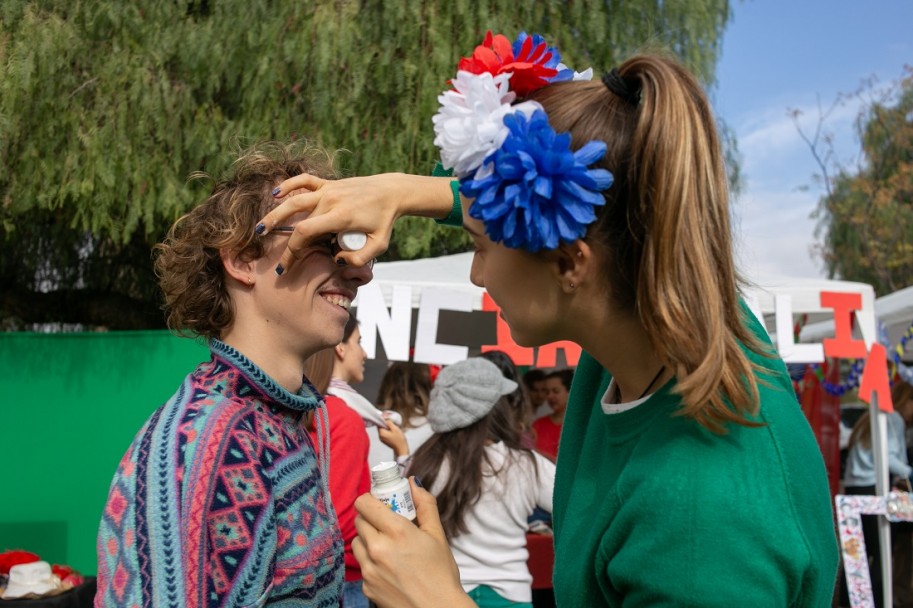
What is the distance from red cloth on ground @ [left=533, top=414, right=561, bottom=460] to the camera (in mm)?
5934

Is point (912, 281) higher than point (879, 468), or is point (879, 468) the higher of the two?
point (912, 281)

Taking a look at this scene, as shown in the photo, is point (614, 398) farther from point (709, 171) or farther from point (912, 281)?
point (912, 281)

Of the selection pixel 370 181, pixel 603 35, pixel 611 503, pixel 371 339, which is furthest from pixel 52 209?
pixel 611 503

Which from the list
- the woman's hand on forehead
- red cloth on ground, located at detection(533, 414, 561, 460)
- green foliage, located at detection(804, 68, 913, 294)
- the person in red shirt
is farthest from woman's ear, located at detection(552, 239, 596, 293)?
green foliage, located at detection(804, 68, 913, 294)

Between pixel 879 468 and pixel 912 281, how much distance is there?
18.2 m

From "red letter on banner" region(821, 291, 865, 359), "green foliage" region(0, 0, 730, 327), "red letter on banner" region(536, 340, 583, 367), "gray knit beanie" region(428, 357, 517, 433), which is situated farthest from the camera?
"green foliage" region(0, 0, 730, 327)

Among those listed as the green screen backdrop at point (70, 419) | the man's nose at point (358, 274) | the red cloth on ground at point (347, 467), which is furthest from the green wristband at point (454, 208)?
the green screen backdrop at point (70, 419)

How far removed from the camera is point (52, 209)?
6773 millimetres

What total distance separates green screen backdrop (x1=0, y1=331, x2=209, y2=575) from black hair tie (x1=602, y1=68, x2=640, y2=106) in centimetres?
491

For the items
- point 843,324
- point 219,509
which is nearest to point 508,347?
point 843,324

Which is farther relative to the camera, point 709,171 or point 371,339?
point 371,339

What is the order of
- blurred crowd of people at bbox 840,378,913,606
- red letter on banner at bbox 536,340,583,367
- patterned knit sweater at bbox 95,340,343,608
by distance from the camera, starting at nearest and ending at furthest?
patterned knit sweater at bbox 95,340,343,608, red letter on banner at bbox 536,340,583,367, blurred crowd of people at bbox 840,378,913,606

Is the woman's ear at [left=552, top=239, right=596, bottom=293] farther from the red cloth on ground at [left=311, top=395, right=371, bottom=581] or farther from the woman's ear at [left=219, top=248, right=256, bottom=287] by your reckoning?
the red cloth on ground at [left=311, top=395, right=371, bottom=581]

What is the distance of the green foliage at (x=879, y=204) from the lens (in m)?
21.1
